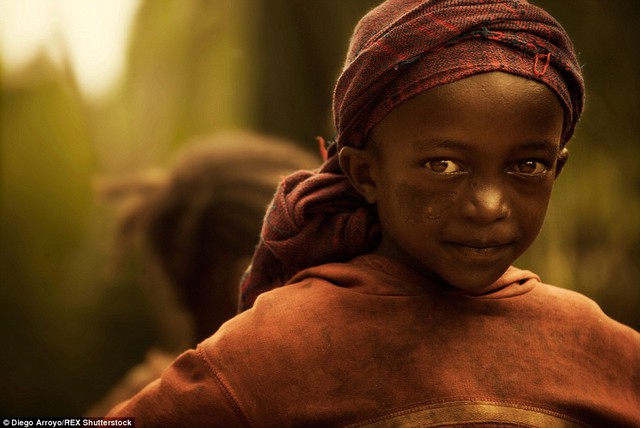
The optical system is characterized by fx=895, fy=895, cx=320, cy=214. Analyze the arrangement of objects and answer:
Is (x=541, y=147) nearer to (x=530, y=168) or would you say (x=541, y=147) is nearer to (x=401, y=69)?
(x=530, y=168)

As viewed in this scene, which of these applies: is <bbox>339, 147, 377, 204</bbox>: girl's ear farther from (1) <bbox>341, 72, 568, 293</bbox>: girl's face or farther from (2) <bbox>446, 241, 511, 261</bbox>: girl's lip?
(2) <bbox>446, 241, 511, 261</bbox>: girl's lip

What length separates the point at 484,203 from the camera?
1668 mm

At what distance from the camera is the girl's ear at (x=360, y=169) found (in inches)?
72.1

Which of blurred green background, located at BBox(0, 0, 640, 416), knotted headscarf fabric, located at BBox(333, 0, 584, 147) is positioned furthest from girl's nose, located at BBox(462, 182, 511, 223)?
blurred green background, located at BBox(0, 0, 640, 416)

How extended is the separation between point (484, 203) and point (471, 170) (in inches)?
2.8

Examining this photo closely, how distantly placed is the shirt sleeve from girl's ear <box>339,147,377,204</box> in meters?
0.47

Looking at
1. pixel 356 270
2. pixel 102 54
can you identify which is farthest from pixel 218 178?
pixel 102 54

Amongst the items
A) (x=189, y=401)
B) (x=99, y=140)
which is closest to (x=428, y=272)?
(x=189, y=401)

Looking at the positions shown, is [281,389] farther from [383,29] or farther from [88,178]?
[88,178]

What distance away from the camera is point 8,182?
575 centimetres

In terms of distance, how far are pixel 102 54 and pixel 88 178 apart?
88cm

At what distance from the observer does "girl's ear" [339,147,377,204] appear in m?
1.83

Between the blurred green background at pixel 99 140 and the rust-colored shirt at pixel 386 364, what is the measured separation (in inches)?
122

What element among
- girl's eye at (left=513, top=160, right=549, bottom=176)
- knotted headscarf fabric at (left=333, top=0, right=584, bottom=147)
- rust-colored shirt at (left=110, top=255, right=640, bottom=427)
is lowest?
rust-colored shirt at (left=110, top=255, right=640, bottom=427)
